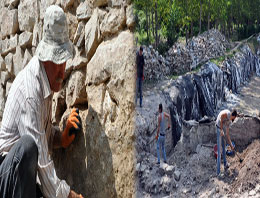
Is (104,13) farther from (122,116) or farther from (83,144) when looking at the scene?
(83,144)

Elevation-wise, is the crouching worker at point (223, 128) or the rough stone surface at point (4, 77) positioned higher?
the crouching worker at point (223, 128)

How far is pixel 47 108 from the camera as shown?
191cm

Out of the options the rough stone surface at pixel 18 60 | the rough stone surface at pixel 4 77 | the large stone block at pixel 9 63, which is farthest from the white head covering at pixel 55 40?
the rough stone surface at pixel 4 77

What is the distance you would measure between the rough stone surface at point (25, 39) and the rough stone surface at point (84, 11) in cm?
97

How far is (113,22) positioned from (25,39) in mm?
1464

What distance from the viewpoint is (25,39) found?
3.08 m

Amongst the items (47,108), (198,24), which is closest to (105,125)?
(47,108)

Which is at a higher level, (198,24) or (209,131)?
(198,24)

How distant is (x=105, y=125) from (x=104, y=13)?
2.08 feet

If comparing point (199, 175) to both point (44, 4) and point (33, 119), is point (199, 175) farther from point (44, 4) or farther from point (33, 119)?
point (44, 4)

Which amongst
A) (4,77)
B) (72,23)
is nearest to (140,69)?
(72,23)

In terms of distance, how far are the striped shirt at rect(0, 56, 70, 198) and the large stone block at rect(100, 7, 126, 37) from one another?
416mm

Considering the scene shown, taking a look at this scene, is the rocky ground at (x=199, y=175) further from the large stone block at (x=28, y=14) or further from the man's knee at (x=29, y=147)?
the large stone block at (x=28, y=14)

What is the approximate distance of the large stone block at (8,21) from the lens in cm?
326
